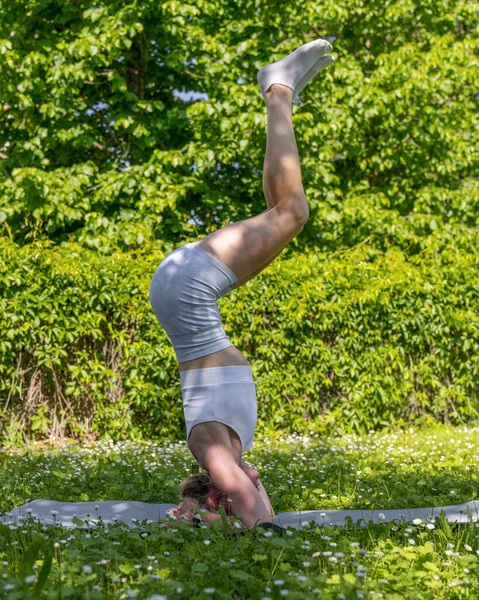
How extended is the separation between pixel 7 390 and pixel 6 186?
2.97 meters

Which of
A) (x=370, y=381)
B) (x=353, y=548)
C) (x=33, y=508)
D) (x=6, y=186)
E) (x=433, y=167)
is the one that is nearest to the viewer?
(x=353, y=548)

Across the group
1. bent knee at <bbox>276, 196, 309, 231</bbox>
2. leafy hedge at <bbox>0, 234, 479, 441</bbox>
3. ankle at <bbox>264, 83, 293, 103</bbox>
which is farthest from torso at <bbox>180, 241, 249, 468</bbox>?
leafy hedge at <bbox>0, 234, 479, 441</bbox>

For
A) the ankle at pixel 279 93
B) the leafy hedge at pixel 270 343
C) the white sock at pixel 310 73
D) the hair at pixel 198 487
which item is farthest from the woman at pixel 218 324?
the leafy hedge at pixel 270 343

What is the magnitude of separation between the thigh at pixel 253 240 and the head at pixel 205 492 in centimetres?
101

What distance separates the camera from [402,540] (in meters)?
3.21

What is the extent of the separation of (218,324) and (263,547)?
1.14m

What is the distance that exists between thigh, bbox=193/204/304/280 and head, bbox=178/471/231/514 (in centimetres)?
101

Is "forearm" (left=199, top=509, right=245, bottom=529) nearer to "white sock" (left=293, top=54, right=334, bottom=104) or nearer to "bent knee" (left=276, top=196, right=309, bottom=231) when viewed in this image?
"bent knee" (left=276, top=196, right=309, bottom=231)

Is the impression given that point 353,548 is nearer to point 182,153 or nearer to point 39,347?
point 39,347

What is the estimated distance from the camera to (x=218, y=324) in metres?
3.53

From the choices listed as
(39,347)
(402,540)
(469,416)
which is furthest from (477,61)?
(402,540)

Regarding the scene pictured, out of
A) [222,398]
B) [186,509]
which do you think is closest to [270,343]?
[222,398]

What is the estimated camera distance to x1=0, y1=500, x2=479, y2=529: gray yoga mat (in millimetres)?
3490

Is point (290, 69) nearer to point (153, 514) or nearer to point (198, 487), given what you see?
point (198, 487)
